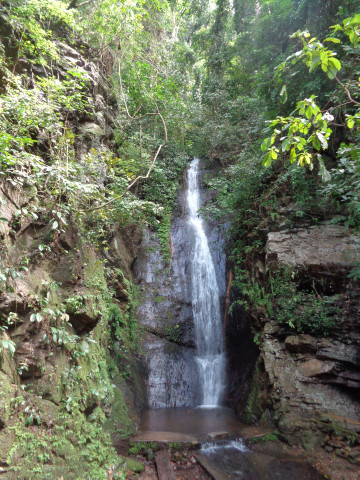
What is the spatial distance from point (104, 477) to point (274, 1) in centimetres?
1356

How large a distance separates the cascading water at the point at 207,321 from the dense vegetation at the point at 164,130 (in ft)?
5.19

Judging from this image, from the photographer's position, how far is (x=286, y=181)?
26.8ft

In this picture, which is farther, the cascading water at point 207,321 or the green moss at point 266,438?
the cascading water at point 207,321

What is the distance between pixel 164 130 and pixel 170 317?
662 cm

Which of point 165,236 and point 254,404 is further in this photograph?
point 165,236

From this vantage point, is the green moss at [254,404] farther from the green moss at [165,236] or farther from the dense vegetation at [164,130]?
the green moss at [165,236]

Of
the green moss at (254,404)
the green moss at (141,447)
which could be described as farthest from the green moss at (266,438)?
the green moss at (141,447)

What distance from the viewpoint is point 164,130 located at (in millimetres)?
9781

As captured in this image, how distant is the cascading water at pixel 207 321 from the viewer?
8659mm

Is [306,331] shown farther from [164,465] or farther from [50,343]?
[50,343]

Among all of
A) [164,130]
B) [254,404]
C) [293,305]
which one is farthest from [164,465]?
[164,130]

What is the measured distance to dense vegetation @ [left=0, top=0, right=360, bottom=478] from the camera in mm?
3886

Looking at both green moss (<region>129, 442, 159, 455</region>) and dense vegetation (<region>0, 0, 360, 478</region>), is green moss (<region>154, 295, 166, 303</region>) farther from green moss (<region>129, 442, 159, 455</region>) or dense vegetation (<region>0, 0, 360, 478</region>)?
green moss (<region>129, 442, 159, 455</region>)

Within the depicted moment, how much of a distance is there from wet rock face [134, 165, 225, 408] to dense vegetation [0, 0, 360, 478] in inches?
29.6
